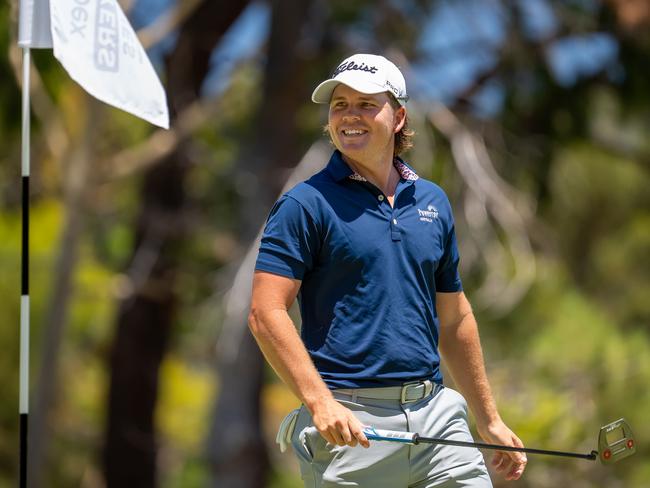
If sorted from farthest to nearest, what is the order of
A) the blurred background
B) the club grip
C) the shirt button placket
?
the blurred background
the shirt button placket
the club grip

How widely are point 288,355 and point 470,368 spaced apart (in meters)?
0.68

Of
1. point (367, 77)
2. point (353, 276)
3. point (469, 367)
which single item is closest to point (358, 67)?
point (367, 77)

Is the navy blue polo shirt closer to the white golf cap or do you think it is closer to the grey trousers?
the grey trousers

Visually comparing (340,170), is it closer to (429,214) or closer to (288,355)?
(429,214)

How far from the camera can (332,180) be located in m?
3.26

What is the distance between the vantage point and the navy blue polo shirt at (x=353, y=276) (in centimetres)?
312

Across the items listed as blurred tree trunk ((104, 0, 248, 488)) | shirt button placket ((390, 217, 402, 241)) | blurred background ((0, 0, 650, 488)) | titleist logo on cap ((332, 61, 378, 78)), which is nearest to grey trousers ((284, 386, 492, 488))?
shirt button placket ((390, 217, 402, 241))

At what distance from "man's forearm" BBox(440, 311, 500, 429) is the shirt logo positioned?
34 centimetres

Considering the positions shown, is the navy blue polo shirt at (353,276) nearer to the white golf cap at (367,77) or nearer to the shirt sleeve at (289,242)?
the shirt sleeve at (289,242)

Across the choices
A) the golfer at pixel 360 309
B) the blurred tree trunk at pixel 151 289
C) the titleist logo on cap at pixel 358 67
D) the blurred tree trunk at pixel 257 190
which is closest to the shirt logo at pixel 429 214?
the golfer at pixel 360 309

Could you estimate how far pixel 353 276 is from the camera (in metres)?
3.15

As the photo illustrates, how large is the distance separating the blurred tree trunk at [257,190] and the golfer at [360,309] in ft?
24.6

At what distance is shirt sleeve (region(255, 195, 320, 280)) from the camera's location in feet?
10.2

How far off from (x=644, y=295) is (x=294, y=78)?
28.2 ft
